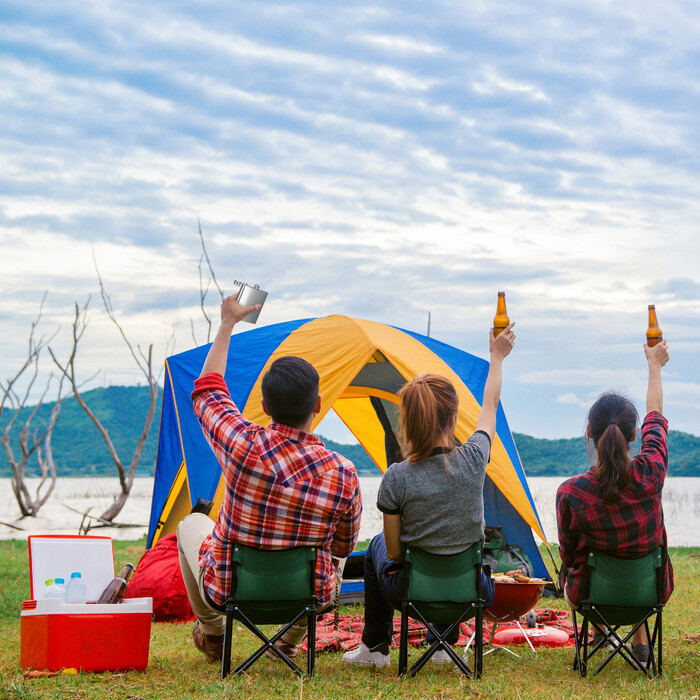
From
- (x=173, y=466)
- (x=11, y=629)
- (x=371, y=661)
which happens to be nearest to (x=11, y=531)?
(x=173, y=466)

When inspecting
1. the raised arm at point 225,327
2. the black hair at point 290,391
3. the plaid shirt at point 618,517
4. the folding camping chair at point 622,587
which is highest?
the raised arm at point 225,327

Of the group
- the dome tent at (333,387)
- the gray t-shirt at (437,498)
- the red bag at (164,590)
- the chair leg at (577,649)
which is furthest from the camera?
the dome tent at (333,387)

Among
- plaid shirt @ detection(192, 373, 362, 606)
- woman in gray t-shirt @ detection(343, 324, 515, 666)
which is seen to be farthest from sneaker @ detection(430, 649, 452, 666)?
plaid shirt @ detection(192, 373, 362, 606)

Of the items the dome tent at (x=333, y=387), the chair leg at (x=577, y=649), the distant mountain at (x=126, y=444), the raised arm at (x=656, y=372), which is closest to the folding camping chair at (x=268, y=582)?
the chair leg at (x=577, y=649)

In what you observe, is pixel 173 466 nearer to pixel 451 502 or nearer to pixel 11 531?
pixel 451 502

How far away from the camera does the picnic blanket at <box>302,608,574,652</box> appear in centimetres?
404

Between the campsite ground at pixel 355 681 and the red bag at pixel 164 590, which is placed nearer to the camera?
the campsite ground at pixel 355 681

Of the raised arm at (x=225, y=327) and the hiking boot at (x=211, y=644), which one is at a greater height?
the raised arm at (x=225, y=327)

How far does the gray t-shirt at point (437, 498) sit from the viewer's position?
3090mm

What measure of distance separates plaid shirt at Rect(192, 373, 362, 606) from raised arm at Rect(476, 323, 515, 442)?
2.05 ft

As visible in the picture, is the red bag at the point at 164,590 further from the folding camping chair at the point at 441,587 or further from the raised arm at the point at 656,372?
the raised arm at the point at 656,372

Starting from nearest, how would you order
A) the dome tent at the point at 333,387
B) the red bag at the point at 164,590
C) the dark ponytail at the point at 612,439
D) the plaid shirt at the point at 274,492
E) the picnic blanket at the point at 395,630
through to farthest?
the plaid shirt at the point at 274,492
the dark ponytail at the point at 612,439
the picnic blanket at the point at 395,630
the red bag at the point at 164,590
the dome tent at the point at 333,387

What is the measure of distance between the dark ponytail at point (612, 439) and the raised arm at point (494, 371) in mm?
448

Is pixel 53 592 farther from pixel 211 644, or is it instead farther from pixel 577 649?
pixel 577 649
